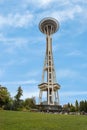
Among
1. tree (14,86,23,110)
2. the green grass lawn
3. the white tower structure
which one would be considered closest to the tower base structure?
the white tower structure

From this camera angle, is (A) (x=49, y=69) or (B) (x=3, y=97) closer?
(B) (x=3, y=97)

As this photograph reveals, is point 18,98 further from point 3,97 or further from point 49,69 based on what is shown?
point 49,69

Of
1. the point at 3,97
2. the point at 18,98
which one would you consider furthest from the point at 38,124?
the point at 18,98

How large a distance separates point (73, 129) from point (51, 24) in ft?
324

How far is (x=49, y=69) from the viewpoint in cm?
11106

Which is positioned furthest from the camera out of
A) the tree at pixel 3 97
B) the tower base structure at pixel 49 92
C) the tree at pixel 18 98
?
the tower base structure at pixel 49 92

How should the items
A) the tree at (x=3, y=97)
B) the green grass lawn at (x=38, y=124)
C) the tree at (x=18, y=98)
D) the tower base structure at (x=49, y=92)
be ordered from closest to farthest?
the green grass lawn at (x=38, y=124)
the tree at (x=3, y=97)
the tree at (x=18, y=98)
the tower base structure at (x=49, y=92)

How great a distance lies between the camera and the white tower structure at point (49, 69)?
108 m

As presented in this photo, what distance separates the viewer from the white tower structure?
10838 centimetres

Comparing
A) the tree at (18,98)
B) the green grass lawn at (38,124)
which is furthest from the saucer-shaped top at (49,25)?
the green grass lawn at (38,124)

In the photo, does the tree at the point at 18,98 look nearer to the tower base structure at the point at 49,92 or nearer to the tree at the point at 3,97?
the tree at the point at 3,97

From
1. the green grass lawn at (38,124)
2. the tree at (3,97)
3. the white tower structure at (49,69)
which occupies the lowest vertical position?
the green grass lawn at (38,124)

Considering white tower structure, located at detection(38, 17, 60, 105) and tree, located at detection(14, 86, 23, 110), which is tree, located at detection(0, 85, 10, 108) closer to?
tree, located at detection(14, 86, 23, 110)

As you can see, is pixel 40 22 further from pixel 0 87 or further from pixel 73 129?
pixel 73 129
